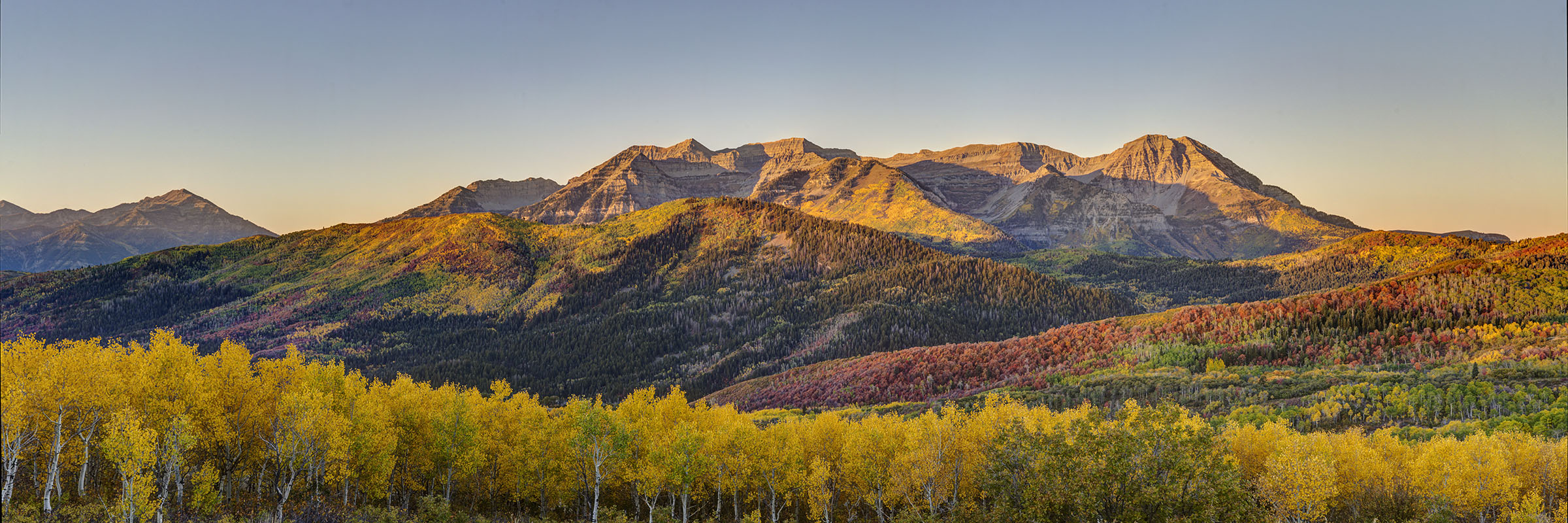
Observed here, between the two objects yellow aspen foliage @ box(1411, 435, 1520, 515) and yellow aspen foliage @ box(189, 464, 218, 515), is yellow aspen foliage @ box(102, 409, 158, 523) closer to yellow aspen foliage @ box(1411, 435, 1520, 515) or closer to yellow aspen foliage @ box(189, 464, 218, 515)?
yellow aspen foliage @ box(189, 464, 218, 515)

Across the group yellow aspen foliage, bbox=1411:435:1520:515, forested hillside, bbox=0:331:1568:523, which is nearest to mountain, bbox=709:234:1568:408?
yellow aspen foliage, bbox=1411:435:1520:515

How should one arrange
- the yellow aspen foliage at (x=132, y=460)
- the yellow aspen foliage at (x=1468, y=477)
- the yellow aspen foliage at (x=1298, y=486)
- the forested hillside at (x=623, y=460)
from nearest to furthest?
the yellow aspen foliage at (x=132, y=460), the forested hillside at (x=623, y=460), the yellow aspen foliage at (x=1298, y=486), the yellow aspen foliage at (x=1468, y=477)

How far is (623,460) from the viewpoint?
7188cm

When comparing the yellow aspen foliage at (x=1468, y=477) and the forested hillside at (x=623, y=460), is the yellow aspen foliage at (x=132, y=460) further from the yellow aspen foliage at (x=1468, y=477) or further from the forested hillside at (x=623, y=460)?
the yellow aspen foliage at (x=1468, y=477)

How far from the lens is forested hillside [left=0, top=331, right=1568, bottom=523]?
49.0 m

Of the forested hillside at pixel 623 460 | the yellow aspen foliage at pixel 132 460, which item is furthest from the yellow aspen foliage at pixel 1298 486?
Result: the yellow aspen foliage at pixel 132 460

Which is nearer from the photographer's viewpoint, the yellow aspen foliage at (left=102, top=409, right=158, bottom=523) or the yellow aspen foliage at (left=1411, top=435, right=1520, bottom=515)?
the yellow aspen foliage at (left=102, top=409, right=158, bottom=523)

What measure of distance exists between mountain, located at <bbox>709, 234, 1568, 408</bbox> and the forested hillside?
4149 cm

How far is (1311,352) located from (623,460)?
15351 cm

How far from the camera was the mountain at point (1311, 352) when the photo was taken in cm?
11188

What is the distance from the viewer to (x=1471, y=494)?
5512 centimetres

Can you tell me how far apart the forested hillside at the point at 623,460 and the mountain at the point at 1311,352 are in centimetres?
4149

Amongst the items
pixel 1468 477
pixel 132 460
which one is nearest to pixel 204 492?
pixel 132 460

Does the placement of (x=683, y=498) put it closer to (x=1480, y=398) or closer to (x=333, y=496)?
(x=333, y=496)
